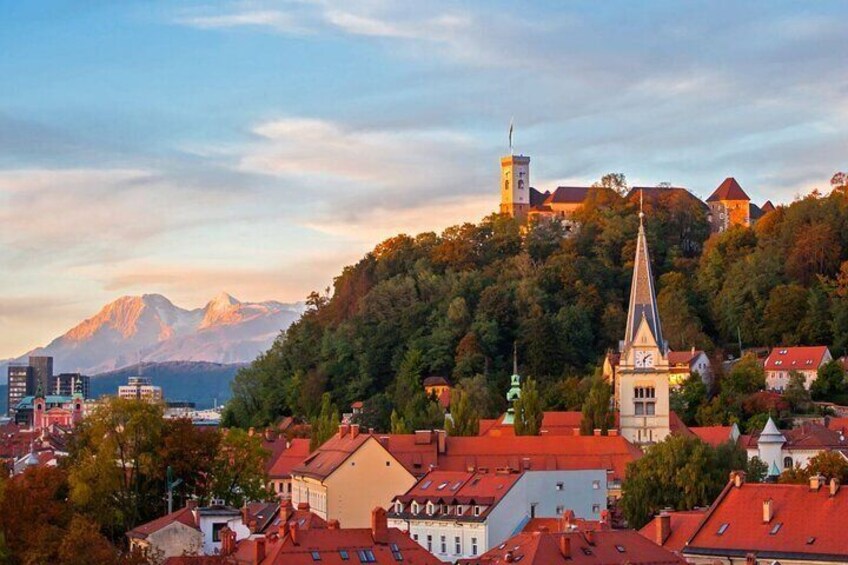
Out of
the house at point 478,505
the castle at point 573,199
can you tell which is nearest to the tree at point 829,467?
the house at point 478,505

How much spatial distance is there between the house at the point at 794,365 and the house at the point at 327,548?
69996mm

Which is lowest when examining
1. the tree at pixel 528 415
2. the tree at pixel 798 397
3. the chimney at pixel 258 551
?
the chimney at pixel 258 551

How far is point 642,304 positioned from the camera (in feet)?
396

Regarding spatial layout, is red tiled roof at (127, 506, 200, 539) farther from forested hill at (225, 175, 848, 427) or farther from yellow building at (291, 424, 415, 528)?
forested hill at (225, 175, 848, 427)

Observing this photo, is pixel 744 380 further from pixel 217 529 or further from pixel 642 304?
pixel 217 529

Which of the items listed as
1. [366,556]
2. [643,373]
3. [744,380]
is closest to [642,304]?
[643,373]

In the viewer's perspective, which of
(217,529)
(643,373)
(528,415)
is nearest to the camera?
(217,529)

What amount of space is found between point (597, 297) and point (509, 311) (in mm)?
7855

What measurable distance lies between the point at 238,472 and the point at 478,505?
45.1 feet

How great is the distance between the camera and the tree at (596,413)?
11161 centimetres

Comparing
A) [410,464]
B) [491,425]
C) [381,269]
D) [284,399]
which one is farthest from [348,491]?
[381,269]

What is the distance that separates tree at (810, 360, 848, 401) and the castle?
129ft

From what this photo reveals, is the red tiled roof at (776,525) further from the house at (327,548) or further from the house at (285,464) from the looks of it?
the house at (285,464)

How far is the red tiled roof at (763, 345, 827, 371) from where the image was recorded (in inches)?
5236
